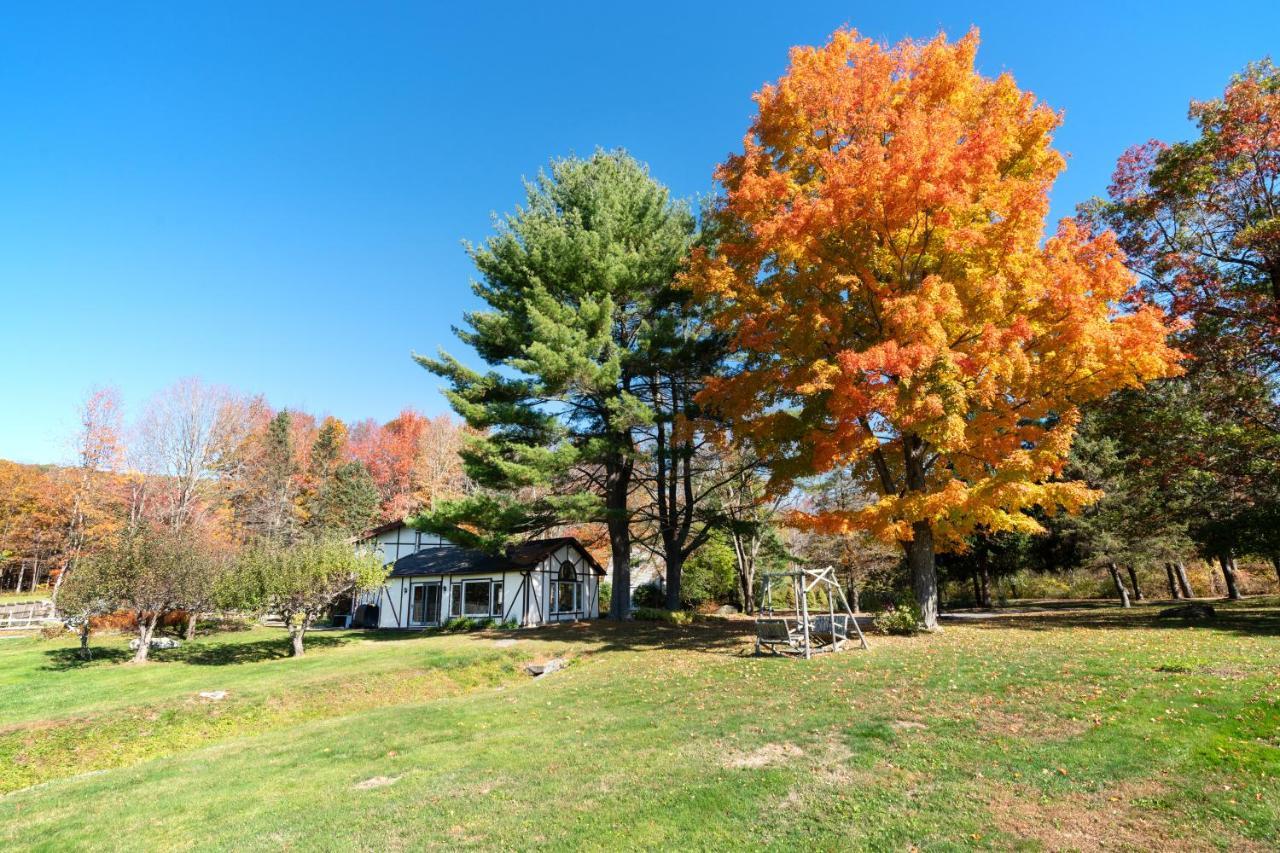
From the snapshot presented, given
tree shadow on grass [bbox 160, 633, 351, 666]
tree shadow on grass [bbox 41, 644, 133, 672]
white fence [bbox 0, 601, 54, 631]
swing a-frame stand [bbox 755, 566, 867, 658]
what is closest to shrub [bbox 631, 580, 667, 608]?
tree shadow on grass [bbox 160, 633, 351, 666]

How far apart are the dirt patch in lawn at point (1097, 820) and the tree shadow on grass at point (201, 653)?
2020cm

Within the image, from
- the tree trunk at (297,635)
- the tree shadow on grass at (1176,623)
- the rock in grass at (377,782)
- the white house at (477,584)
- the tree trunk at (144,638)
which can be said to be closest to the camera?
the rock in grass at (377,782)

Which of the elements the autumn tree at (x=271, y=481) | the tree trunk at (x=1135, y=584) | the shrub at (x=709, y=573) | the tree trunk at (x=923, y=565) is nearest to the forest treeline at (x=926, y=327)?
the tree trunk at (x=923, y=565)

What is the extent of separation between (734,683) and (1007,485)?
284 inches

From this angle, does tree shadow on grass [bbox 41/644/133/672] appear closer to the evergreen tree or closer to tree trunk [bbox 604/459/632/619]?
tree trunk [bbox 604/459/632/619]

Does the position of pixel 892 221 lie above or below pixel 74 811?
above

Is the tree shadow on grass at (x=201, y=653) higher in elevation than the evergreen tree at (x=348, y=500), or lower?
lower

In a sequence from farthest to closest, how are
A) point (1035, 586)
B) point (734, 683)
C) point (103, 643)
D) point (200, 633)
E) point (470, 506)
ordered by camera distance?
point (1035, 586) → point (200, 633) → point (103, 643) → point (470, 506) → point (734, 683)

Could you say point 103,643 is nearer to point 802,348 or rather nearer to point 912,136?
point 802,348

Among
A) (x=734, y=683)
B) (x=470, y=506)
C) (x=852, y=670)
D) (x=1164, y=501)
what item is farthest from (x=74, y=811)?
(x=1164, y=501)

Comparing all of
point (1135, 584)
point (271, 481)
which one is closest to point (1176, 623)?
point (1135, 584)

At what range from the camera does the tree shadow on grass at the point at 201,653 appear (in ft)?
58.9

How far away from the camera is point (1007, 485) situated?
498 inches

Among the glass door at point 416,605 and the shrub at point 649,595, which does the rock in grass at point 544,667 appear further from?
the shrub at point 649,595
